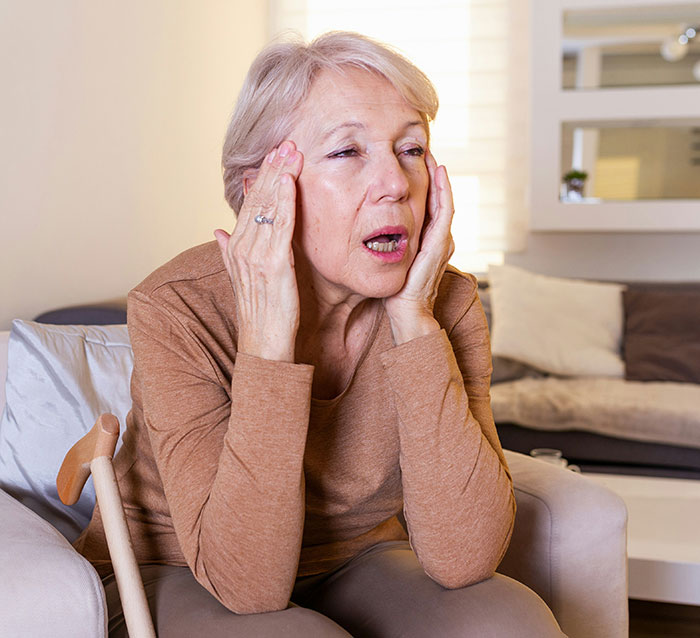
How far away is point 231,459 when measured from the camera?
96cm

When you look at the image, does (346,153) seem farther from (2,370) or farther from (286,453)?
(2,370)

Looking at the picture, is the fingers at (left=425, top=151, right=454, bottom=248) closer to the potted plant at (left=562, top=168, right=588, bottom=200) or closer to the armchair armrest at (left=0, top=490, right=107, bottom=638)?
the armchair armrest at (left=0, top=490, right=107, bottom=638)

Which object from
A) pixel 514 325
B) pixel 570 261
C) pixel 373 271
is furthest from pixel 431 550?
pixel 570 261

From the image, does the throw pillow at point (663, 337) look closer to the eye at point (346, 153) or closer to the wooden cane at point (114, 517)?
the eye at point (346, 153)

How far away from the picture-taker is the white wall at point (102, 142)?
1889 mm

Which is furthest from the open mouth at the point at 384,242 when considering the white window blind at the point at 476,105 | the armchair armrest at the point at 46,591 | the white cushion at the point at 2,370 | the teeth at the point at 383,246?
the white window blind at the point at 476,105

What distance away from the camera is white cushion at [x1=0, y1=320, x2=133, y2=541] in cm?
137

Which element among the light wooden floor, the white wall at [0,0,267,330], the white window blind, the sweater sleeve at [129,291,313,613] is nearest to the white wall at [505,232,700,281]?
the white window blind

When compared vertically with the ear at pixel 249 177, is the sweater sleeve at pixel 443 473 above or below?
below

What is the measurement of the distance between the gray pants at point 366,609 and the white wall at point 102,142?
1026 millimetres

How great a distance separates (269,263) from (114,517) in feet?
1.17

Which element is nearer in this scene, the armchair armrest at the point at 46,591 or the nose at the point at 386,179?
the armchair armrest at the point at 46,591

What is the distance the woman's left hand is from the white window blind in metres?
2.63

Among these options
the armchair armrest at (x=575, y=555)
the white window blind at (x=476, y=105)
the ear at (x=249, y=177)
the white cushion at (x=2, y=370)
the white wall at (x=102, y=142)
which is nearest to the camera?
the ear at (x=249, y=177)
